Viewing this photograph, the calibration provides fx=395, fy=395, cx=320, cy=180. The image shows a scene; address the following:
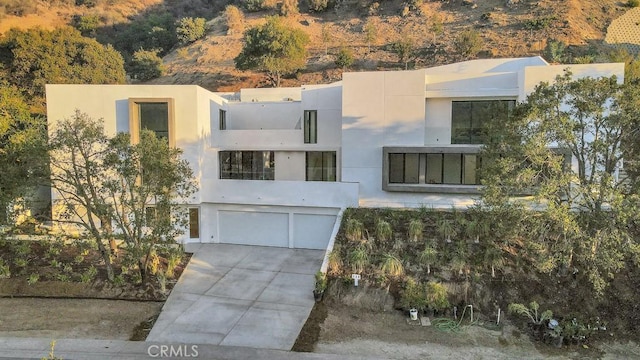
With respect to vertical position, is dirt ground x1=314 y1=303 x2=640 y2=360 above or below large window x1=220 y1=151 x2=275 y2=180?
below

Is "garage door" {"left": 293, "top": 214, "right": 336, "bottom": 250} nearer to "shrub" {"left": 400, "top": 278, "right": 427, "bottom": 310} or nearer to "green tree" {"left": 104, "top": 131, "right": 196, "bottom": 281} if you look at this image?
"green tree" {"left": 104, "top": 131, "right": 196, "bottom": 281}

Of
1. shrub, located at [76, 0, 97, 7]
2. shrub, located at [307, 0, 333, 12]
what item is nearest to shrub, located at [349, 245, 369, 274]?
shrub, located at [307, 0, 333, 12]

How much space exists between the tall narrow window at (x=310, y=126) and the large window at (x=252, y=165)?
203 cm

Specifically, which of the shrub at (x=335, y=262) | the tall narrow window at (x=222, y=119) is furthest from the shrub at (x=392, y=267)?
the tall narrow window at (x=222, y=119)

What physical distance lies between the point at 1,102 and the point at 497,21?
45.7 meters

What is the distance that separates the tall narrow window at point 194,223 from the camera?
18016mm

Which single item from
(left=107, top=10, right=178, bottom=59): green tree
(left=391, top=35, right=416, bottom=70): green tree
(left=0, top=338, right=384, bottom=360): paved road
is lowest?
(left=0, top=338, right=384, bottom=360): paved road

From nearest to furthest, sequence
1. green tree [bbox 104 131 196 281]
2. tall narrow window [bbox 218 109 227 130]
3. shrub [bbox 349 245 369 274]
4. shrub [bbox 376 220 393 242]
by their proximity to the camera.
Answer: green tree [bbox 104 131 196 281], shrub [bbox 349 245 369 274], shrub [bbox 376 220 393 242], tall narrow window [bbox 218 109 227 130]

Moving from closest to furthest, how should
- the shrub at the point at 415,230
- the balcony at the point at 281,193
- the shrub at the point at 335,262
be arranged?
the shrub at the point at 335,262
the shrub at the point at 415,230
the balcony at the point at 281,193

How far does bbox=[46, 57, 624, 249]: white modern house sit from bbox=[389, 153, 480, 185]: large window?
0.04m

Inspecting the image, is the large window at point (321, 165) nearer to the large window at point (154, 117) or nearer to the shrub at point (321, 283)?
the large window at point (154, 117)

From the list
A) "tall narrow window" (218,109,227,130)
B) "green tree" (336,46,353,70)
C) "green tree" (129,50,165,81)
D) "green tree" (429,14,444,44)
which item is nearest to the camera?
"tall narrow window" (218,109,227,130)

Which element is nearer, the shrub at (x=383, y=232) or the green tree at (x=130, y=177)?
the green tree at (x=130, y=177)

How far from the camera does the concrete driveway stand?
10320mm
